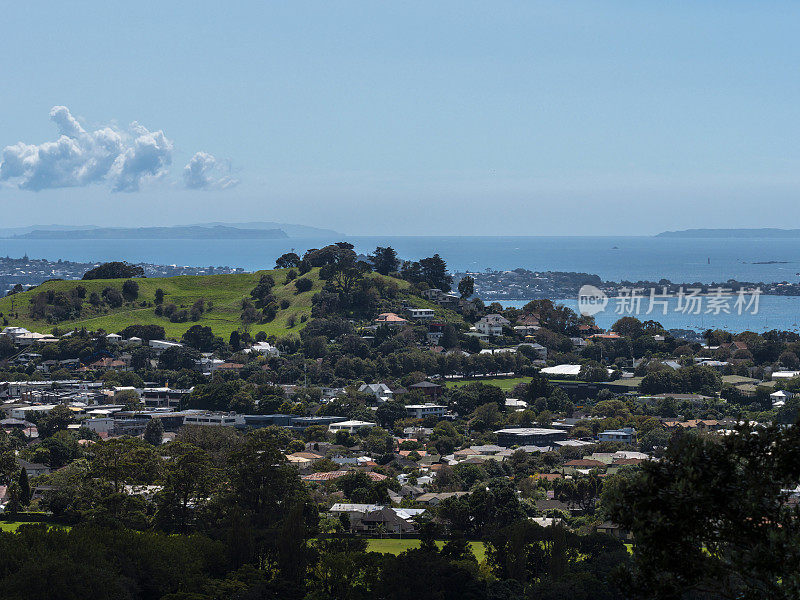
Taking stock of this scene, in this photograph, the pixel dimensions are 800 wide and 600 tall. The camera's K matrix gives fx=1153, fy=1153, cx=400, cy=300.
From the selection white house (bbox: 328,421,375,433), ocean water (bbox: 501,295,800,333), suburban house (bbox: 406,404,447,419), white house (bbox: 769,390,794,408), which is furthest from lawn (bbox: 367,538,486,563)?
ocean water (bbox: 501,295,800,333)

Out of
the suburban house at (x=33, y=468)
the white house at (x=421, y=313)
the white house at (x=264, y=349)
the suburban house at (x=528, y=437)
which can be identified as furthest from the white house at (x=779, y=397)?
the suburban house at (x=33, y=468)

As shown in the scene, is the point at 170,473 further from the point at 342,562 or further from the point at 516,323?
the point at 516,323

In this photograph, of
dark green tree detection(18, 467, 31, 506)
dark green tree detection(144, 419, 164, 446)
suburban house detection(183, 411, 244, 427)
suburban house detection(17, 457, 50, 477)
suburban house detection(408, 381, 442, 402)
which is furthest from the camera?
suburban house detection(408, 381, 442, 402)

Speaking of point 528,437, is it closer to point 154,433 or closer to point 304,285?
point 154,433

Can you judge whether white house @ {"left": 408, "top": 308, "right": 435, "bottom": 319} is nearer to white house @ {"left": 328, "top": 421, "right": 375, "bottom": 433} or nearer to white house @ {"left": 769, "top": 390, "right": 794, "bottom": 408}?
white house @ {"left": 328, "top": 421, "right": 375, "bottom": 433}

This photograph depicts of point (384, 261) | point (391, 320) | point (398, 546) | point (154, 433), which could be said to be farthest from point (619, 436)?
point (384, 261)

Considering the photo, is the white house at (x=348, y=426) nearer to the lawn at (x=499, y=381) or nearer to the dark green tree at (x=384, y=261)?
the lawn at (x=499, y=381)
